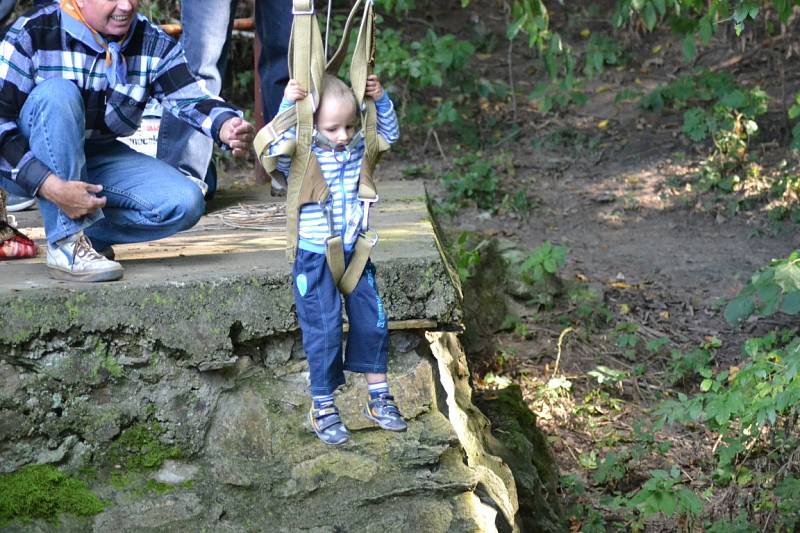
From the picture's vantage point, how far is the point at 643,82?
31.9 feet

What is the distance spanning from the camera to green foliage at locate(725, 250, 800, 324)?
4320 mm

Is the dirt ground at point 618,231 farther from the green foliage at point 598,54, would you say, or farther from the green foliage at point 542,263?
the green foliage at point 598,54

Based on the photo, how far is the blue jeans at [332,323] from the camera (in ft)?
9.25

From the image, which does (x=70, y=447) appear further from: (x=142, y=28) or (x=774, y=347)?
(x=774, y=347)

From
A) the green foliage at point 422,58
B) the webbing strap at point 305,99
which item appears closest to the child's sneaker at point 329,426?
the webbing strap at point 305,99

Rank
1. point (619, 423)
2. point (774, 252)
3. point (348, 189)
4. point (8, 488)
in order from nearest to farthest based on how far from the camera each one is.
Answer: point (348, 189)
point (8, 488)
point (619, 423)
point (774, 252)

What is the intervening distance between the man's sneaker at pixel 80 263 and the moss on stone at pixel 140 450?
0.49m

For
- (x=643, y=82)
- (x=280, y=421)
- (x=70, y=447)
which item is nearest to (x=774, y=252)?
(x=643, y=82)

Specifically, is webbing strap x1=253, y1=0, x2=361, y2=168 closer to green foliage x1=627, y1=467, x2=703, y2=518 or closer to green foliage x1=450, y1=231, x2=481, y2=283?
green foliage x1=627, y1=467, x2=703, y2=518

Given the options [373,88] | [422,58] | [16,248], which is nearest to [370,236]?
[373,88]

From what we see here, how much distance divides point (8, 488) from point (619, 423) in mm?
3214

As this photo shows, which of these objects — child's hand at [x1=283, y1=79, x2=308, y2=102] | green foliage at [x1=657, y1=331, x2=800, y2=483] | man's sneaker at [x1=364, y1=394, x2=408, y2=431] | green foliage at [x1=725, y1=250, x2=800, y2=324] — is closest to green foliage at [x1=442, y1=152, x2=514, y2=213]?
green foliage at [x1=725, y1=250, x2=800, y2=324]

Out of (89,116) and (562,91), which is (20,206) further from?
(562,91)

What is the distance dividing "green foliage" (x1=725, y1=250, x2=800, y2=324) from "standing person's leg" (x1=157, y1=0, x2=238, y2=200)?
2.51 m
